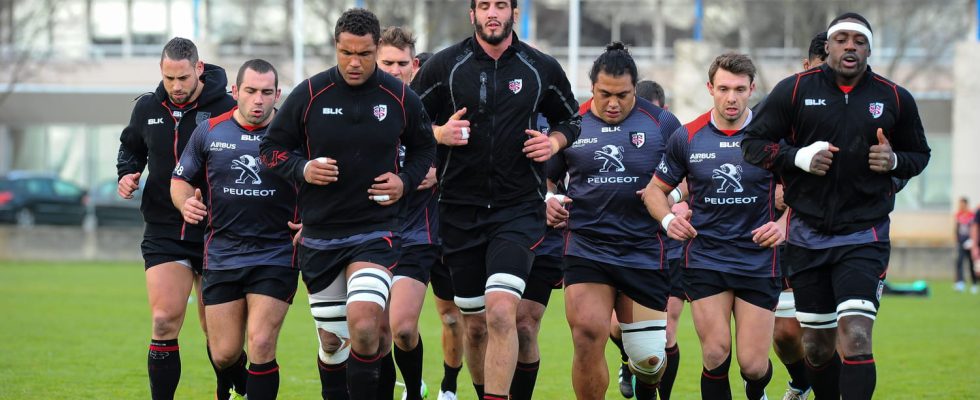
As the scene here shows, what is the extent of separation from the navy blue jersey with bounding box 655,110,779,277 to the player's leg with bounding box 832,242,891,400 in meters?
0.92

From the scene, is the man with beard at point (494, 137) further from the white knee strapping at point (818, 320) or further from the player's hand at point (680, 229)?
the white knee strapping at point (818, 320)

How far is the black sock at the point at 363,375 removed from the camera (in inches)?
321

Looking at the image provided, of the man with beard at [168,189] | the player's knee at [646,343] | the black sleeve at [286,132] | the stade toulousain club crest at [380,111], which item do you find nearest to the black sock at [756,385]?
the player's knee at [646,343]

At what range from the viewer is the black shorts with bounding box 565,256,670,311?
916 cm

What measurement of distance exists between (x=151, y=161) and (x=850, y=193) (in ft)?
15.9

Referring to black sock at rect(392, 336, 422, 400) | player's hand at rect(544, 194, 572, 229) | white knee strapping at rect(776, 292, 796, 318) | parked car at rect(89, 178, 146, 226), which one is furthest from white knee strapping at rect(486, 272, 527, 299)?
parked car at rect(89, 178, 146, 226)

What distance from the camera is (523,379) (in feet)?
30.7

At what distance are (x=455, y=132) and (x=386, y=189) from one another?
2.07ft

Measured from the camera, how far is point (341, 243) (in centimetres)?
823

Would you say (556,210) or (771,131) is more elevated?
(771,131)

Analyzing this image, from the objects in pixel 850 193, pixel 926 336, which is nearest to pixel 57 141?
pixel 926 336

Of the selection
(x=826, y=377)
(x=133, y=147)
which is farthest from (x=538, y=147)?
(x=133, y=147)

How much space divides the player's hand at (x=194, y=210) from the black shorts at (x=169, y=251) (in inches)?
26.6

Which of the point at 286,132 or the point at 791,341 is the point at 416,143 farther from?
the point at 791,341
